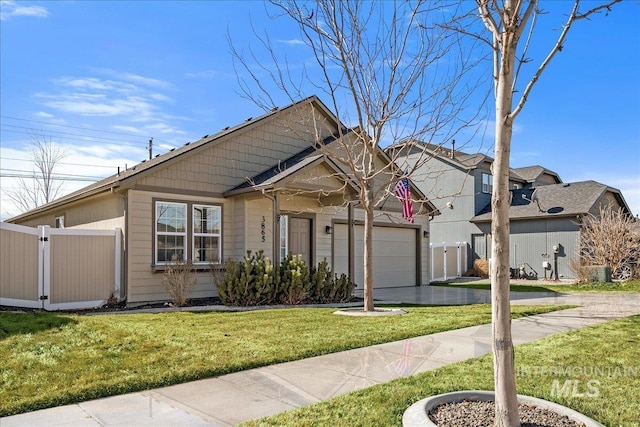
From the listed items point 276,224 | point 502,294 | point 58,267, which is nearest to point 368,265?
point 276,224

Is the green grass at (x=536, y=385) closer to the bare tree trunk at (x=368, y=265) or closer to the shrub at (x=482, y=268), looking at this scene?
the bare tree trunk at (x=368, y=265)

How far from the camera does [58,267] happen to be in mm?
10789

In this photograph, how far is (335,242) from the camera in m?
15.8

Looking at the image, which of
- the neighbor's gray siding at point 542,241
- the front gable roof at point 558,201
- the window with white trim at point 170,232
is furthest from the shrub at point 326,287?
the neighbor's gray siding at point 542,241

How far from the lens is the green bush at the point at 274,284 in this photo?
37.7ft

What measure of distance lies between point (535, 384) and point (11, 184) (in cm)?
3582

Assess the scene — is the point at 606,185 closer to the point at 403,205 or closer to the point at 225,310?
the point at 403,205

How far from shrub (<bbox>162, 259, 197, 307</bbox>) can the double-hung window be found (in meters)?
0.79

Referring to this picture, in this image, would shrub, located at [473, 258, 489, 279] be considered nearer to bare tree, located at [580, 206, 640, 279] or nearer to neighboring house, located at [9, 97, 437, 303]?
bare tree, located at [580, 206, 640, 279]

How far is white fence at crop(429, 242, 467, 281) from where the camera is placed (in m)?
23.7

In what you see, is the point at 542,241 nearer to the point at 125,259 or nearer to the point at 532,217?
the point at 532,217

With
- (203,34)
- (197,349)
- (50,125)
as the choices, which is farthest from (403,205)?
(50,125)

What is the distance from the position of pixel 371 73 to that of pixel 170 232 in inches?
257

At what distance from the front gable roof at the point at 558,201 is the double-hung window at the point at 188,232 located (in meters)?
→ 16.1
